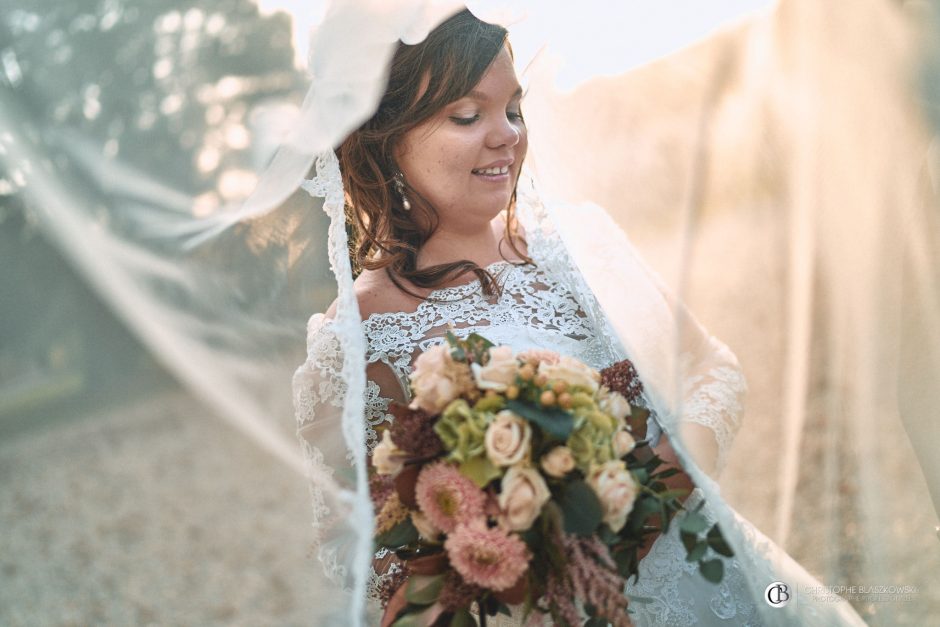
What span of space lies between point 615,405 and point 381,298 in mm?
804

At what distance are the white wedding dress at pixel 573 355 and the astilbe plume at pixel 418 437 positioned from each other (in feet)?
0.77

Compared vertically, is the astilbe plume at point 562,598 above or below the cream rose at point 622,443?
below

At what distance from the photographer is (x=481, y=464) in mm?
1481

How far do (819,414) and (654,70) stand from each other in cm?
82

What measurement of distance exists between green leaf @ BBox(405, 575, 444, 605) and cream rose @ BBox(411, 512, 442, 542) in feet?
0.22

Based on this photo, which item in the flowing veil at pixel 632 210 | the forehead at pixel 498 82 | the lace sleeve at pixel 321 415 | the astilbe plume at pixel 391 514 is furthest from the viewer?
the forehead at pixel 498 82

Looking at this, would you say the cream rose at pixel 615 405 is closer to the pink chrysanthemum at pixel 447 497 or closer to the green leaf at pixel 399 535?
the pink chrysanthemum at pixel 447 497

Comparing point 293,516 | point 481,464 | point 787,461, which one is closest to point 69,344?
point 481,464

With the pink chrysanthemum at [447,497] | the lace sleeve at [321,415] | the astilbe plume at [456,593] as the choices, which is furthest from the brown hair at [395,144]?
the astilbe plume at [456,593]

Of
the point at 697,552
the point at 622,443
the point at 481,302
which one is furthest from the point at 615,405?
the point at 481,302

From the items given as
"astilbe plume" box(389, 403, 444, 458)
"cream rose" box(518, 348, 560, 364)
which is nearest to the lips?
"cream rose" box(518, 348, 560, 364)

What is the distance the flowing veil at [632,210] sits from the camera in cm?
172

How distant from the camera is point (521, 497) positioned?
4.72 ft

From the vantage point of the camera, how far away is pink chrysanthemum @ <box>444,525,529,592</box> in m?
1.42
